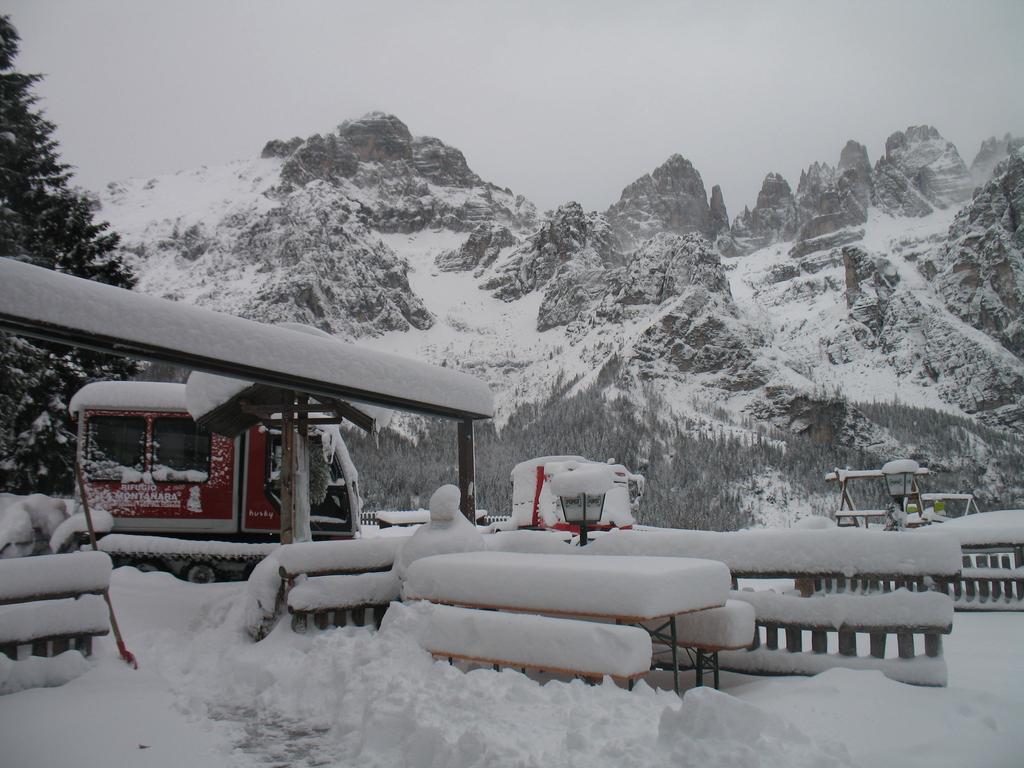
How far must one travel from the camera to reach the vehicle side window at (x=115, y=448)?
11.8m

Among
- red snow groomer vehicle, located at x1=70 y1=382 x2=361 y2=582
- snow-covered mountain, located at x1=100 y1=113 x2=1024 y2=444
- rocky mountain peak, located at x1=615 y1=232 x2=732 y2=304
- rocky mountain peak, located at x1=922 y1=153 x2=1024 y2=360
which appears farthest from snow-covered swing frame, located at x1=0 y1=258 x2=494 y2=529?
rocky mountain peak, located at x1=922 y1=153 x2=1024 y2=360

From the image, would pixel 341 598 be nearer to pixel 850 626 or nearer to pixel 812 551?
pixel 812 551

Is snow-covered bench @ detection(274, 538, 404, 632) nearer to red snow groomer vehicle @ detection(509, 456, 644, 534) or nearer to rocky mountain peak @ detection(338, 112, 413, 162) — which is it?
red snow groomer vehicle @ detection(509, 456, 644, 534)

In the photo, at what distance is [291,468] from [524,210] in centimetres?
13373

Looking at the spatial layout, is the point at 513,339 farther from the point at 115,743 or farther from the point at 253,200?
the point at 115,743

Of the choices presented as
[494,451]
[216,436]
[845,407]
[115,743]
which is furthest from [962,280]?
[115,743]

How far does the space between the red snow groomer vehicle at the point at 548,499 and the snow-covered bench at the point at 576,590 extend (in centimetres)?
1112

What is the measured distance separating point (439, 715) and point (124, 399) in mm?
10206

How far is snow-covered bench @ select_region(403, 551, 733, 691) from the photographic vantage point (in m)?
4.30

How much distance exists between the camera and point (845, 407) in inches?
1831

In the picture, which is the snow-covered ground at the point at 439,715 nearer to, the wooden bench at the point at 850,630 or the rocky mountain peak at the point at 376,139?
the wooden bench at the point at 850,630

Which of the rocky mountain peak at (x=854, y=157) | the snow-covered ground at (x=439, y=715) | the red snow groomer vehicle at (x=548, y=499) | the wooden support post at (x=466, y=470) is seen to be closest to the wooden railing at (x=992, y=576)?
the snow-covered ground at (x=439, y=715)

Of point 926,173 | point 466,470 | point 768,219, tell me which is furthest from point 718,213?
point 466,470

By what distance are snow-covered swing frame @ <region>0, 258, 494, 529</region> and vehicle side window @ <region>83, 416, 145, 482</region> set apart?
4.16 meters
